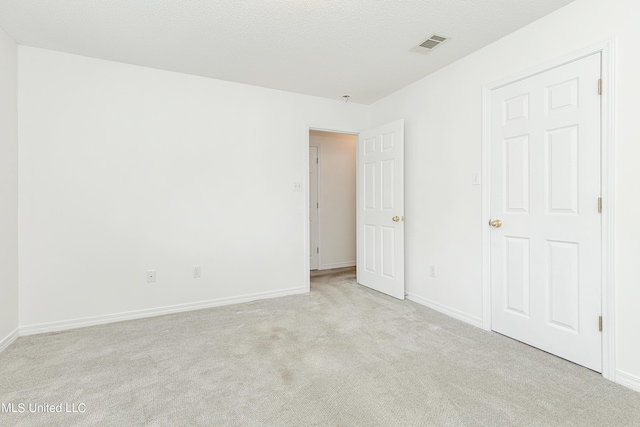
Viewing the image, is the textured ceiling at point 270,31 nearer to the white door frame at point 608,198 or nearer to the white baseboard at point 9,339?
the white door frame at point 608,198

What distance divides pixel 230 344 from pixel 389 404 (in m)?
1.32

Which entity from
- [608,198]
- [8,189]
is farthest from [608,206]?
[8,189]

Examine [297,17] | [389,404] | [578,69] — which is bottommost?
[389,404]

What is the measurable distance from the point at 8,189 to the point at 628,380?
448cm

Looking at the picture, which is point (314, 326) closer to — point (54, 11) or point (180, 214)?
point (180, 214)

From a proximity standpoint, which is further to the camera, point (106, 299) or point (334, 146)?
point (334, 146)

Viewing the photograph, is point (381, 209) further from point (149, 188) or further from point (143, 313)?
point (143, 313)

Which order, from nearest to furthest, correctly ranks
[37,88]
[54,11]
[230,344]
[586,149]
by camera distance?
[586,149]
[54,11]
[230,344]
[37,88]

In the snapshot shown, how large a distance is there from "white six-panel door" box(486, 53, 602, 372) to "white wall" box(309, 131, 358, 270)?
3146mm

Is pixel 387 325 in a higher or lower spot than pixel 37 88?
lower

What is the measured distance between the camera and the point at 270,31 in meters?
2.45

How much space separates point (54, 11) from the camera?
2.19m

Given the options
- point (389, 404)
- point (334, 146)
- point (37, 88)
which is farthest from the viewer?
point (334, 146)

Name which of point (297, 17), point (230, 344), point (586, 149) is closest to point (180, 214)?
point (230, 344)
